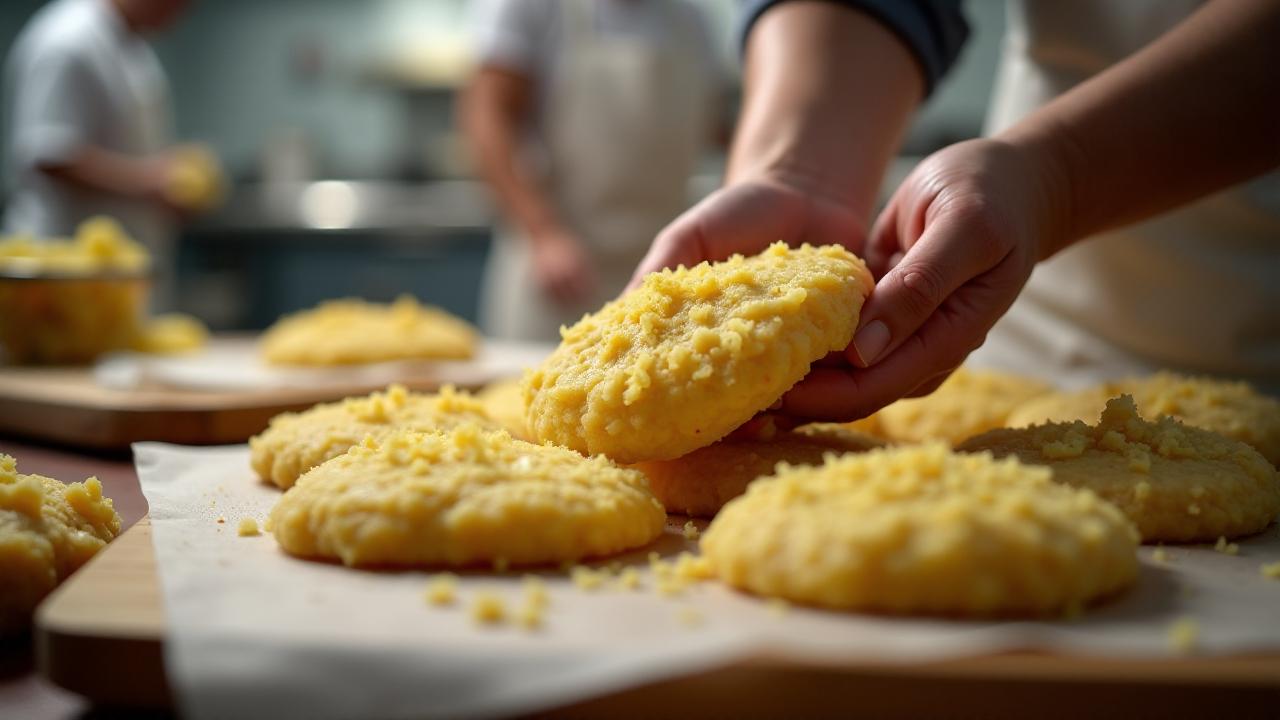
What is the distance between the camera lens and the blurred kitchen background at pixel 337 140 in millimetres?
6543

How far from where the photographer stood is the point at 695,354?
1206 millimetres

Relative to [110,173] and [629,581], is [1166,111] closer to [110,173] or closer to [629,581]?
[629,581]

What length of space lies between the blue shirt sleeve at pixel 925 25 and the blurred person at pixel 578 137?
1.91 metres

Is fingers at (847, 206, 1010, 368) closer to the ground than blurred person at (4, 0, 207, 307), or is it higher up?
closer to the ground

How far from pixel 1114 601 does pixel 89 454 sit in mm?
1867

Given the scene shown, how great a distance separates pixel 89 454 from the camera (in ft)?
6.78

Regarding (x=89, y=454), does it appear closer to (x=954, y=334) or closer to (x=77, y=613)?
(x=77, y=613)

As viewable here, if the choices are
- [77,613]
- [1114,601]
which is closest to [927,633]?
[1114,601]

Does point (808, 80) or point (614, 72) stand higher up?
point (614, 72)

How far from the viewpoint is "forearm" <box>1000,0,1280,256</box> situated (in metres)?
1.48

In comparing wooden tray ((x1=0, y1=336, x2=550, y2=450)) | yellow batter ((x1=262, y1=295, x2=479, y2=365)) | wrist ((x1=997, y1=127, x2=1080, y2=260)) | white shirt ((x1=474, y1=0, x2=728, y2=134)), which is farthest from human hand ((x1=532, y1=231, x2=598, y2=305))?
wrist ((x1=997, y1=127, x2=1080, y2=260))

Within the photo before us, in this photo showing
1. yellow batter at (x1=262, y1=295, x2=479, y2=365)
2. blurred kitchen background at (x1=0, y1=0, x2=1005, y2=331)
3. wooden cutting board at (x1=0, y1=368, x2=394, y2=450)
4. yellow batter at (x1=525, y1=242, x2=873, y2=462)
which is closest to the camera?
yellow batter at (x1=525, y1=242, x2=873, y2=462)

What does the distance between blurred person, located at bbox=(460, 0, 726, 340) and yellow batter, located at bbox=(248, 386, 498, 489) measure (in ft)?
7.20

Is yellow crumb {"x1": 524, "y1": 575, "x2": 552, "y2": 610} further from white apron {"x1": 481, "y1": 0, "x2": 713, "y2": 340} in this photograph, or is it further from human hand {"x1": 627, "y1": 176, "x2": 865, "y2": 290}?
white apron {"x1": 481, "y1": 0, "x2": 713, "y2": 340}
